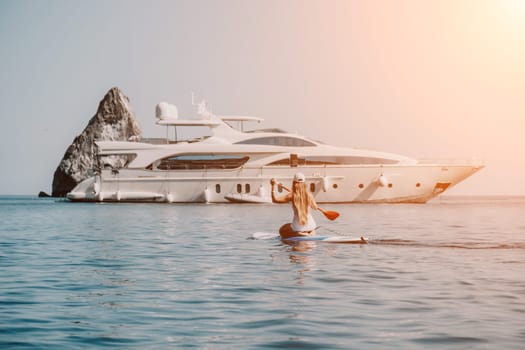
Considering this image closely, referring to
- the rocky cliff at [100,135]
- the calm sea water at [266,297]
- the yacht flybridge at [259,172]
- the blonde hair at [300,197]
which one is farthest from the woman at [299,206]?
the rocky cliff at [100,135]

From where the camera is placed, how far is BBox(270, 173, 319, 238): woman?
1592cm

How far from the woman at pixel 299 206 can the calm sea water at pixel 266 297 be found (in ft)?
1.65

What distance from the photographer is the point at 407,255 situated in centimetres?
1434

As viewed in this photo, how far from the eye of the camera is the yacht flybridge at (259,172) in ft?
161

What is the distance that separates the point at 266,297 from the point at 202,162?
138 ft

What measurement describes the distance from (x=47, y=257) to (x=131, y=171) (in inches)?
1420

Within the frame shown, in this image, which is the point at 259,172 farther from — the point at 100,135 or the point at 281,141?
the point at 100,135

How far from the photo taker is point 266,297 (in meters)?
8.91

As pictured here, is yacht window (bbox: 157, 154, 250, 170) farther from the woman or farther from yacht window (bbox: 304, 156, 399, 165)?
the woman

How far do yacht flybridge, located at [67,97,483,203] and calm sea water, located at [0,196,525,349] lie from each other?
32219 millimetres

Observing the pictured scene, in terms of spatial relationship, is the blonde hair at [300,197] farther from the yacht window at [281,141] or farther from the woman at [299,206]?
the yacht window at [281,141]

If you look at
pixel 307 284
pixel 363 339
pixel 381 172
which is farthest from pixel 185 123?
pixel 363 339

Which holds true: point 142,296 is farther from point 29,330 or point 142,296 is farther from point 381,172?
point 381,172

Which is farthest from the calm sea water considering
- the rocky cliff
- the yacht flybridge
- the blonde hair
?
the rocky cliff
